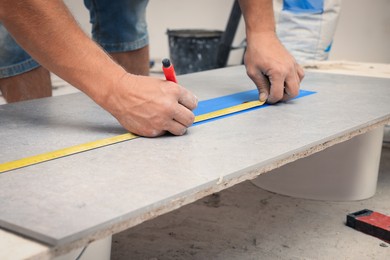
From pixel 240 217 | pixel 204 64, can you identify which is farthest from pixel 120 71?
pixel 204 64

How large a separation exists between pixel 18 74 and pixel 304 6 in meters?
1.68

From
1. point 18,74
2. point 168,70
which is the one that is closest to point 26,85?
point 18,74

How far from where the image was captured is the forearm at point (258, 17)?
67.3 inches

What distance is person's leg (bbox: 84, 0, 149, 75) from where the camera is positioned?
2.09 metres

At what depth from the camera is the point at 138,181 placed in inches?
37.4

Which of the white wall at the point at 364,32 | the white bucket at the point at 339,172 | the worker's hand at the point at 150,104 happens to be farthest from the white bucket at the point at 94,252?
the white wall at the point at 364,32

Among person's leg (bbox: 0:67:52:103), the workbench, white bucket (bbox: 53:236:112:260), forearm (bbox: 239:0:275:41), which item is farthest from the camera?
person's leg (bbox: 0:67:52:103)

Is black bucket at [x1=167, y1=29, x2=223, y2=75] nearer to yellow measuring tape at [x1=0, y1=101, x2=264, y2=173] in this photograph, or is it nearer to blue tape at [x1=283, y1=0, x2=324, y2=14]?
blue tape at [x1=283, y1=0, x2=324, y2=14]

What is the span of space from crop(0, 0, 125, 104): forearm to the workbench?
0.14 metres

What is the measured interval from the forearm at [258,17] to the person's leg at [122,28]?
525 mm

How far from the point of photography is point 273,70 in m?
1.53

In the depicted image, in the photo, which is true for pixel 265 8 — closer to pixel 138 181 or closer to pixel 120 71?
pixel 120 71

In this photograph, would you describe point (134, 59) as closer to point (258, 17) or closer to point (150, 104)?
point (258, 17)

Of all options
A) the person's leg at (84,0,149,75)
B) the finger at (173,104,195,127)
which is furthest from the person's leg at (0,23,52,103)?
the finger at (173,104,195,127)
